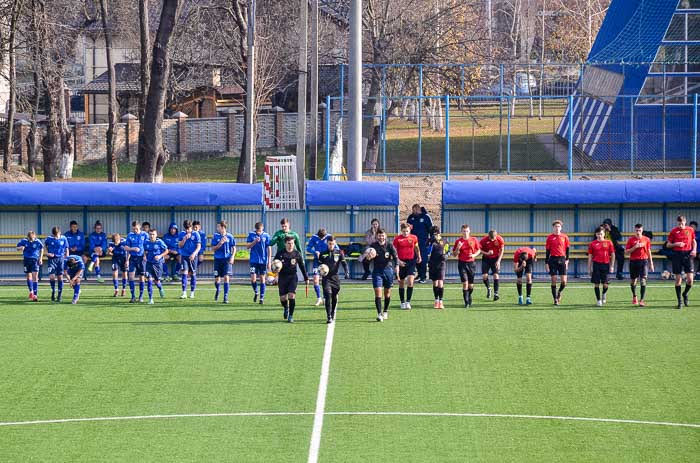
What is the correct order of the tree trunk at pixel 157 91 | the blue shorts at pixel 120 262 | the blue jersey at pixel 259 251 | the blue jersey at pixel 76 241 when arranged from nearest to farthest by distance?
the blue jersey at pixel 259 251 < the blue shorts at pixel 120 262 < the blue jersey at pixel 76 241 < the tree trunk at pixel 157 91

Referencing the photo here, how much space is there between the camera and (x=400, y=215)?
33.6 metres

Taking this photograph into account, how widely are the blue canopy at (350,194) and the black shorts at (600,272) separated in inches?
270

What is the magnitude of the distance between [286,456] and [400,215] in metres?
21.3

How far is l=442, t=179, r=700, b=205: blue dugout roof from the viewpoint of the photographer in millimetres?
29031

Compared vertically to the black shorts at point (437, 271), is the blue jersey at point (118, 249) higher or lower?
higher

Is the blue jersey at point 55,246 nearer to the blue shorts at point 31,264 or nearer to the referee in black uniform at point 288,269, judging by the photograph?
the blue shorts at point 31,264

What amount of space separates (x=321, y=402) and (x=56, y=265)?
38.4 feet

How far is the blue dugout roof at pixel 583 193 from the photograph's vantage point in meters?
29.0

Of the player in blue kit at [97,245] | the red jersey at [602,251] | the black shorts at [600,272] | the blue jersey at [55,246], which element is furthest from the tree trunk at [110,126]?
the red jersey at [602,251]

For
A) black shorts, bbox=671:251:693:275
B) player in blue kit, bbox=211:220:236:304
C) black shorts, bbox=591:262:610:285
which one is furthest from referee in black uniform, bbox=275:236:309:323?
black shorts, bbox=671:251:693:275

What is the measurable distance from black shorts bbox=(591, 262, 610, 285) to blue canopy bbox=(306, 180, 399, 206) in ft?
22.5

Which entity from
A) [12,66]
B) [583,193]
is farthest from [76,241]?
[12,66]

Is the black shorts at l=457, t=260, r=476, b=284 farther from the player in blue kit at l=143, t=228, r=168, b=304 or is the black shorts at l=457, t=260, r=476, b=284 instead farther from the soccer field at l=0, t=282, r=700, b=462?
the player in blue kit at l=143, t=228, r=168, b=304

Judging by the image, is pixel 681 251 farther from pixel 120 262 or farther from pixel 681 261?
pixel 120 262
